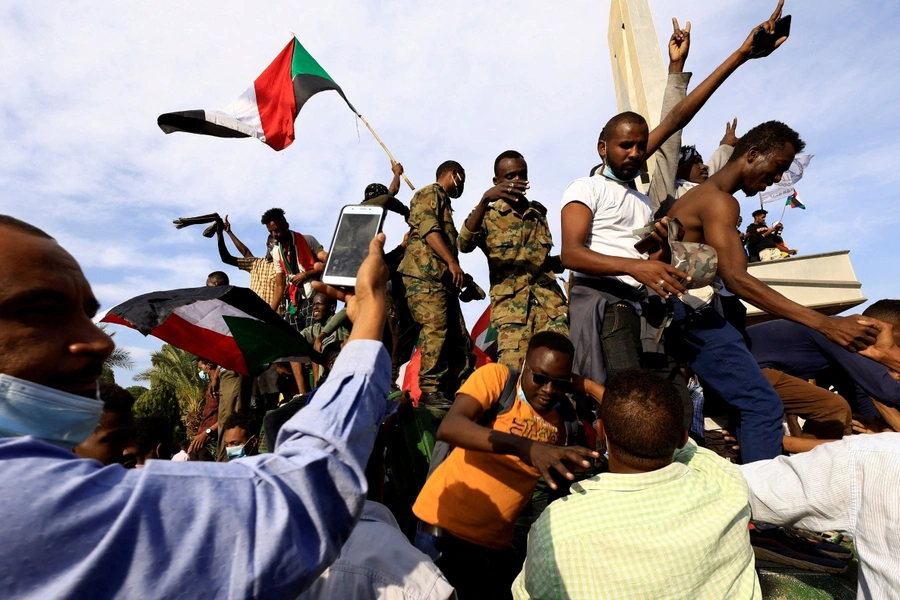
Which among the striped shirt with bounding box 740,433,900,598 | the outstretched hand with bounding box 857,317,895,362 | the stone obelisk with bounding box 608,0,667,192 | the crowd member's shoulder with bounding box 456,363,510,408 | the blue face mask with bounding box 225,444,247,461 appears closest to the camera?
the striped shirt with bounding box 740,433,900,598

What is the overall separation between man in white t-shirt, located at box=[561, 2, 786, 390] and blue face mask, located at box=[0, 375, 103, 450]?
2.49 meters

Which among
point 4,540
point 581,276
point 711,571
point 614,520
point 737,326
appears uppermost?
point 581,276

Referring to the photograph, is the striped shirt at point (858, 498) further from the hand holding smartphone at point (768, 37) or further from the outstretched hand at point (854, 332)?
the hand holding smartphone at point (768, 37)

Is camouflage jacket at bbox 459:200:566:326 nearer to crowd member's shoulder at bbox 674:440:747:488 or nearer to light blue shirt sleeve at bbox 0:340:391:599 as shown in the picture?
crowd member's shoulder at bbox 674:440:747:488

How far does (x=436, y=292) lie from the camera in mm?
4910

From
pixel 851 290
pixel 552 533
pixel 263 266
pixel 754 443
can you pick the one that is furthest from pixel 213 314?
pixel 851 290

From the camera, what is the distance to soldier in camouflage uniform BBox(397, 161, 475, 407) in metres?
4.81

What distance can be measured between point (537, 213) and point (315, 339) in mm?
2790

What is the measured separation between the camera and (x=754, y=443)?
3.10 metres

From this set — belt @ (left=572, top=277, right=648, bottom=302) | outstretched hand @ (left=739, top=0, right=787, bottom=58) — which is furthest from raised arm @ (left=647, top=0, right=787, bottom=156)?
belt @ (left=572, top=277, right=648, bottom=302)

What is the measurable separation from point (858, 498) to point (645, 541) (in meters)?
0.66

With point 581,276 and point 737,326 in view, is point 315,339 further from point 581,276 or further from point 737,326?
point 737,326

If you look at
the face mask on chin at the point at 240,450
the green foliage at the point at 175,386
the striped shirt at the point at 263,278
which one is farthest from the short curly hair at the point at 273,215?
the green foliage at the point at 175,386

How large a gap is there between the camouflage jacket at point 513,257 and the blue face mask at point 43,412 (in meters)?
3.51
